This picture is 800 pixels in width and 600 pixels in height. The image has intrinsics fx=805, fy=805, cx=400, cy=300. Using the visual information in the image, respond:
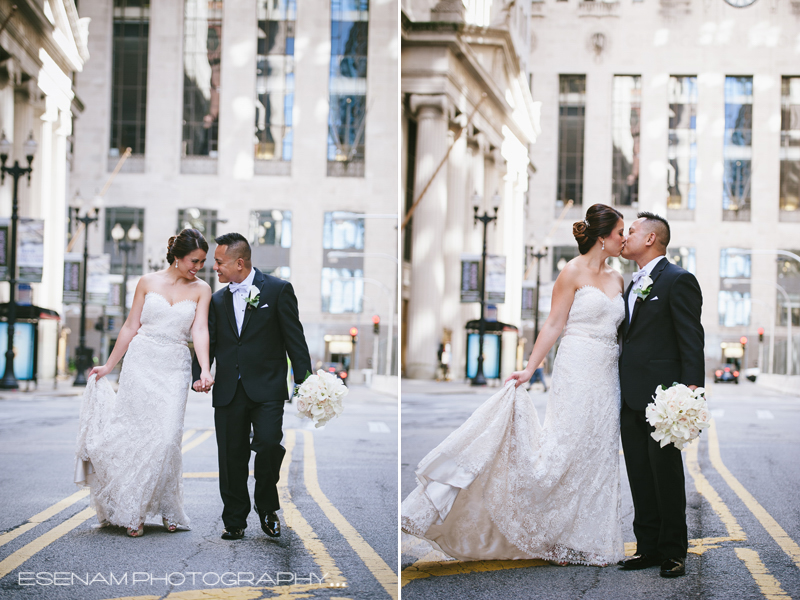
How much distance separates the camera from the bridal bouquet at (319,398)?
185 inches

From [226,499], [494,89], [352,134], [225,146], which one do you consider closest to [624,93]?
[494,89]

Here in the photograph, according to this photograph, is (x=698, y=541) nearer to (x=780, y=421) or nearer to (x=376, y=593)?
(x=780, y=421)

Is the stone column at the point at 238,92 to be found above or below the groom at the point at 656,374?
above

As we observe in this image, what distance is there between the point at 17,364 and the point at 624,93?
4.96 m

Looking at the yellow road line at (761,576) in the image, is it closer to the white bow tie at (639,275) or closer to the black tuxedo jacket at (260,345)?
the white bow tie at (639,275)

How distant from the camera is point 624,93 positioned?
6.54m

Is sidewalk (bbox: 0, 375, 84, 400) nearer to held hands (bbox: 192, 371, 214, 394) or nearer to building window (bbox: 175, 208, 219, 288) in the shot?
held hands (bbox: 192, 371, 214, 394)

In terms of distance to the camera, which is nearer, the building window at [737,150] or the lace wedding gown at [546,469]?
the lace wedding gown at [546,469]

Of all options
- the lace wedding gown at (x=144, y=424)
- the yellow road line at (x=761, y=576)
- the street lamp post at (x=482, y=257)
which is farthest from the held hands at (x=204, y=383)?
the yellow road line at (x=761, y=576)

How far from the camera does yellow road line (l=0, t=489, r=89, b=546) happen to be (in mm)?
4578

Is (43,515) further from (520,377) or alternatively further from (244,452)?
(520,377)

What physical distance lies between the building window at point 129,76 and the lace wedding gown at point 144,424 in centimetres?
139

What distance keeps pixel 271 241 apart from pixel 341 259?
0.53 metres

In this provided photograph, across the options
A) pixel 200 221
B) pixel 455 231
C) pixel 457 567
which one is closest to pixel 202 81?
pixel 200 221
